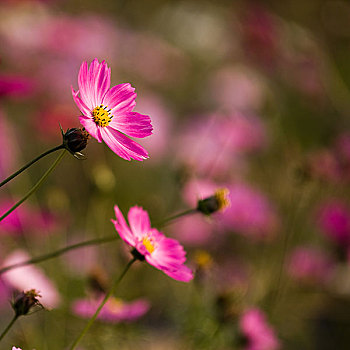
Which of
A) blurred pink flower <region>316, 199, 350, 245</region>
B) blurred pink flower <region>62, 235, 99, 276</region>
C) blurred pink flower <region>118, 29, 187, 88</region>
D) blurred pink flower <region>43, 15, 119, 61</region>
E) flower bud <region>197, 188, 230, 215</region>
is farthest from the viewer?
blurred pink flower <region>118, 29, 187, 88</region>

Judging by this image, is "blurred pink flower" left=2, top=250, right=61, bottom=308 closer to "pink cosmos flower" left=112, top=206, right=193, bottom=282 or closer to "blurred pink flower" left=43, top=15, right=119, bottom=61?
"pink cosmos flower" left=112, top=206, right=193, bottom=282

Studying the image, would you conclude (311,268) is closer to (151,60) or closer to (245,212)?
(245,212)

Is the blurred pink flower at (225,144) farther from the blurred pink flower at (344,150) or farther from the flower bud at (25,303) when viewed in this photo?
the flower bud at (25,303)

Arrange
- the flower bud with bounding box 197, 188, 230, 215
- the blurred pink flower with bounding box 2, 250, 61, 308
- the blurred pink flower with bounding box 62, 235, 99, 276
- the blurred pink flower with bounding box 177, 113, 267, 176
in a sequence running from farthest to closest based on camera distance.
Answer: the blurred pink flower with bounding box 177, 113, 267, 176, the blurred pink flower with bounding box 62, 235, 99, 276, the blurred pink flower with bounding box 2, 250, 61, 308, the flower bud with bounding box 197, 188, 230, 215

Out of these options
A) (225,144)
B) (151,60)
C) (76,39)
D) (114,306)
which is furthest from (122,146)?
(151,60)

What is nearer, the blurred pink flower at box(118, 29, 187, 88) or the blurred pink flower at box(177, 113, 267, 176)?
the blurred pink flower at box(177, 113, 267, 176)

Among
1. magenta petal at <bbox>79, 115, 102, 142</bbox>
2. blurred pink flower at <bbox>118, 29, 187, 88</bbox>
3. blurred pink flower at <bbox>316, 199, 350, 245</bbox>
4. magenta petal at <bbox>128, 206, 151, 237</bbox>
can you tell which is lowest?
magenta petal at <bbox>79, 115, 102, 142</bbox>

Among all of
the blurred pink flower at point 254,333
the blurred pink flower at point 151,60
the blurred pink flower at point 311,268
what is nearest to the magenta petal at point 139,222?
the blurred pink flower at point 254,333

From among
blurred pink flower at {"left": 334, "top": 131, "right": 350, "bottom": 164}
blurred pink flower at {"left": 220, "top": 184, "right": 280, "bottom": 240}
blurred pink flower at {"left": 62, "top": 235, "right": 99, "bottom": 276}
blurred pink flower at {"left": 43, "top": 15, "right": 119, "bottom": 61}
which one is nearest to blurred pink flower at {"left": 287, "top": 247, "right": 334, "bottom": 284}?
blurred pink flower at {"left": 220, "top": 184, "right": 280, "bottom": 240}
